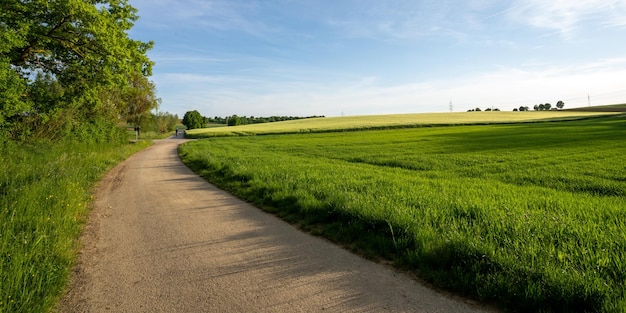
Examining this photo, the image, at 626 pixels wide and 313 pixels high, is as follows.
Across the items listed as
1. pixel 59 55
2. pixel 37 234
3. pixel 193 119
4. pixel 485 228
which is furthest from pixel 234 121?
pixel 485 228

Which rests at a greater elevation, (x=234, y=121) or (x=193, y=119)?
(x=193, y=119)

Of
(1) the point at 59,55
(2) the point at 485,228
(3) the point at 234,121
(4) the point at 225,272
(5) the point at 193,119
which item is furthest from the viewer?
(3) the point at 234,121

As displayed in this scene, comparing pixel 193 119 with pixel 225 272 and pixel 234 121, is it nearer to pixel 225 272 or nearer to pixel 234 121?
pixel 234 121

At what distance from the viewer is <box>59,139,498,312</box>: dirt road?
351cm

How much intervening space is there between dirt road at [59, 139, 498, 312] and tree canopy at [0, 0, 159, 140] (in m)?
9.91

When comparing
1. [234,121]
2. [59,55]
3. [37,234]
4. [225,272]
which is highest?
[234,121]

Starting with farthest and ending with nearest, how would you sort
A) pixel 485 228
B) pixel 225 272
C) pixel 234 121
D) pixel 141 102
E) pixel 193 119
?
pixel 234 121 → pixel 193 119 → pixel 141 102 → pixel 485 228 → pixel 225 272

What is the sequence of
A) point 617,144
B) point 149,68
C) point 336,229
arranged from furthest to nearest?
point 617,144
point 149,68
point 336,229

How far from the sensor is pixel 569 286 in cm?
339

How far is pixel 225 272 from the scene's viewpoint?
168 inches

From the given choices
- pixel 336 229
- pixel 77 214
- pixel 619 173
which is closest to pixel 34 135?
pixel 77 214

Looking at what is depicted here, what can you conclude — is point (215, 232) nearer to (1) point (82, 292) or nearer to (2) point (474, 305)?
(1) point (82, 292)

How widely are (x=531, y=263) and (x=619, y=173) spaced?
11673 mm

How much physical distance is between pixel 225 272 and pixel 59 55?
54.0 feet
